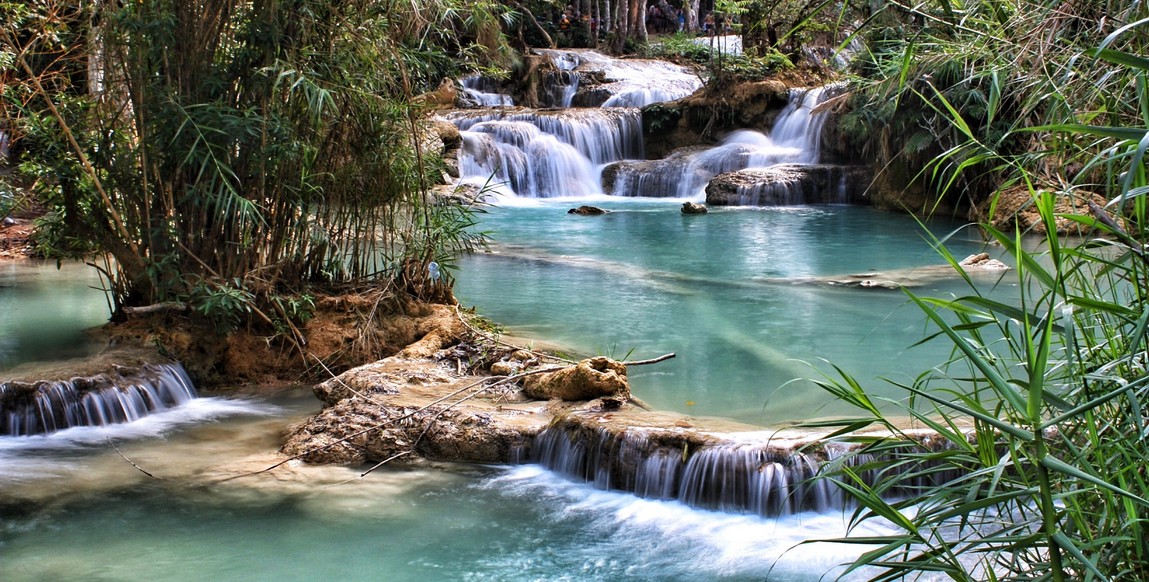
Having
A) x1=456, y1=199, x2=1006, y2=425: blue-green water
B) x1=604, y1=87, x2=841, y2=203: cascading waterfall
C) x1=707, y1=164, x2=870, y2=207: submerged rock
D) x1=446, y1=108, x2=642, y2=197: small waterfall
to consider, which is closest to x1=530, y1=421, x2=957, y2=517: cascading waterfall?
x1=456, y1=199, x2=1006, y2=425: blue-green water

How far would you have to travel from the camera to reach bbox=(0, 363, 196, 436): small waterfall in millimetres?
5188

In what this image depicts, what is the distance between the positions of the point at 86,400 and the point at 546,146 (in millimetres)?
14133

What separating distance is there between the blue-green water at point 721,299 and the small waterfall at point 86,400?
2.61m

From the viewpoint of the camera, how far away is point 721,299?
9.00 m

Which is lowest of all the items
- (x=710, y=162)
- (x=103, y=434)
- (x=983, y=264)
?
(x=103, y=434)

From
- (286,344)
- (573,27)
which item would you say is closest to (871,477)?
(286,344)

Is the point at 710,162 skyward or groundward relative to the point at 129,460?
skyward

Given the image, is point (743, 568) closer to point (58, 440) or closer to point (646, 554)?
point (646, 554)

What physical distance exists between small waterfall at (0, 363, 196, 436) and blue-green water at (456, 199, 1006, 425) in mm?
2610

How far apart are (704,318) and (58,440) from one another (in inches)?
187

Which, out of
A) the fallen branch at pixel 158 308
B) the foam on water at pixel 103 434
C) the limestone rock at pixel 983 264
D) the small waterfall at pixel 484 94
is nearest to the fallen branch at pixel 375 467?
the foam on water at pixel 103 434

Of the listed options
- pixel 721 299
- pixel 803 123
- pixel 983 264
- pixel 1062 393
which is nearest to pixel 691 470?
pixel 1062 393

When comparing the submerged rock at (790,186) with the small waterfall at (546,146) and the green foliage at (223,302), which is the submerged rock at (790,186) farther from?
the green foliage at (223,302)

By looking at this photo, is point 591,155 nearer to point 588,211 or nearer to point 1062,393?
point 588,211
